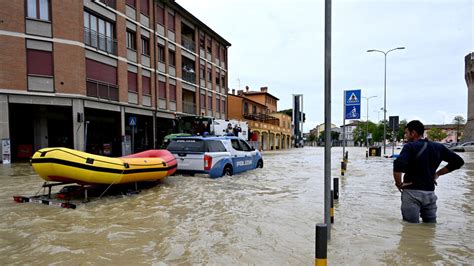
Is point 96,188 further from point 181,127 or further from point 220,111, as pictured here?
point 220,111

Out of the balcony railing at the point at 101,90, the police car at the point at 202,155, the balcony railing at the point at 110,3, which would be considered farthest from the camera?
the balcony railing at the point at 110,3

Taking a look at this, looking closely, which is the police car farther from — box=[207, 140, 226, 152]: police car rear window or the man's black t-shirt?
the man's black t-shirt

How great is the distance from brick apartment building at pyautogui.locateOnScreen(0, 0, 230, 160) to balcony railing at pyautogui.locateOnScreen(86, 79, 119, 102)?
64 mm

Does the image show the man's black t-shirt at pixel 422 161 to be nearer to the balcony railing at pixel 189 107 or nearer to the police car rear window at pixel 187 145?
the police car rear window at pixel 187 145

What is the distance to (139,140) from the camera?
1088 inches

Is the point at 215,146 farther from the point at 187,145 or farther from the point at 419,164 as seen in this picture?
the point at 419,164

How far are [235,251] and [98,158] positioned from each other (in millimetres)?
4231

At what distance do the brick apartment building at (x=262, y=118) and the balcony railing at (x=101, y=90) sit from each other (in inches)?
724

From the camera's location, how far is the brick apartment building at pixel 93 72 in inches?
687

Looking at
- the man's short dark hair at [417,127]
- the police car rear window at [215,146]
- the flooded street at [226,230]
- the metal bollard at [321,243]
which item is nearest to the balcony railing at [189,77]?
the police car rear window at [215,146]

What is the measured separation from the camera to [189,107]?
3216 cm

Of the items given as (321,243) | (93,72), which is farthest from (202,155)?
(93,72)

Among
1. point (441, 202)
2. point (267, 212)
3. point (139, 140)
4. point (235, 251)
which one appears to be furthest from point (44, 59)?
point (441, 202)

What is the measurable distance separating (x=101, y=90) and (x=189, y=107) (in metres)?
12.1
